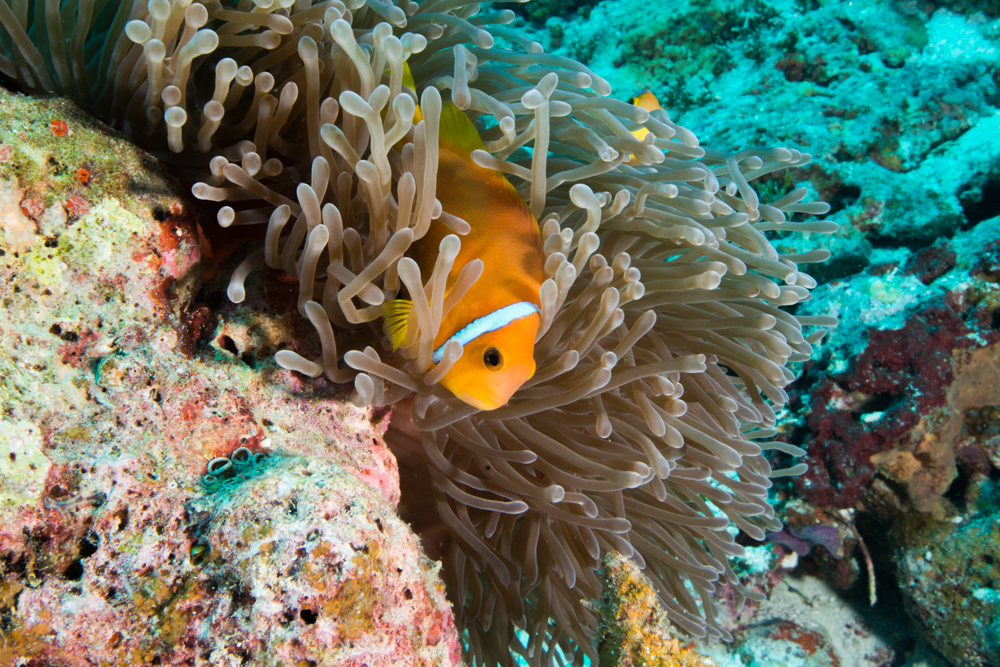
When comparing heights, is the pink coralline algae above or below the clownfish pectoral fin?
below

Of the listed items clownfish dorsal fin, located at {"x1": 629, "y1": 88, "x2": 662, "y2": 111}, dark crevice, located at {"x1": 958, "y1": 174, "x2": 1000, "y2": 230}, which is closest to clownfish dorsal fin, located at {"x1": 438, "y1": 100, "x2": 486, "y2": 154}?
clownfish dorsal fin, located at {"x1": 629, "y1": 88, "x2": 662, "y2": 111}

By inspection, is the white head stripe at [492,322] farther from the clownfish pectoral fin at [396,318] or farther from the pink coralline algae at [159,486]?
the pink coralline algae at [159,486]

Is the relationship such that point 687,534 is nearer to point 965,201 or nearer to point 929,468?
point 929,468

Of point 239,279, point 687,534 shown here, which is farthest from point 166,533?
point 687,534

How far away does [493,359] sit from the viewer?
125 cm

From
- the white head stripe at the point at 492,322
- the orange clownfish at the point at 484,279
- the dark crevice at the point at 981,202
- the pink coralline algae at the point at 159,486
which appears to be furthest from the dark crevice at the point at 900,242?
the pink coralline algae at the point at 159,486

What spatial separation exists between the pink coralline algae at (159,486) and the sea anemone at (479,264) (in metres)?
0.16

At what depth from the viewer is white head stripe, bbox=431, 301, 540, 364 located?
1.29 metres

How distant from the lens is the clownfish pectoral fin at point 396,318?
4.35 feet

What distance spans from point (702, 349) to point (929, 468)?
2021 millimetres

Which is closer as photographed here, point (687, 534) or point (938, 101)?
point (687, 534)

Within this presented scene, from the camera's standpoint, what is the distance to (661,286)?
1626mm

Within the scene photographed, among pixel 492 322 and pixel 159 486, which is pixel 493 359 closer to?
pixel 492 322

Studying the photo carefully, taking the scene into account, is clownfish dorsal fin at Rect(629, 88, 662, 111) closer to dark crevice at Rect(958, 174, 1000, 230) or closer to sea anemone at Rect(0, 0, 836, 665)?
sea anemone at Rect(0, 0, 836, 665)
